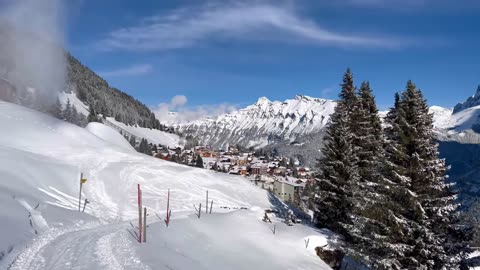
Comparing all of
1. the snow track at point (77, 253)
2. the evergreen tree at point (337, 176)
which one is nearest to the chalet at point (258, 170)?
the evergreen tree at point (337, 176)

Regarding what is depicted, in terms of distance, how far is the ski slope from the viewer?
54.9ft

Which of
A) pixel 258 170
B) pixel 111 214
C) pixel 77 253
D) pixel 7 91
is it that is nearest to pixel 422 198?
pixel 77 253

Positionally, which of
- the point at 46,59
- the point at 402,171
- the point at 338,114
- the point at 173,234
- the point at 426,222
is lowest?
the point at 173,234

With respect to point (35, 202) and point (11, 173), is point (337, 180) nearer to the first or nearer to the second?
point (35, 202)

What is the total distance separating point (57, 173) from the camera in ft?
132

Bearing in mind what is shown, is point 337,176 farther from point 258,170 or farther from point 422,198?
point 258,170

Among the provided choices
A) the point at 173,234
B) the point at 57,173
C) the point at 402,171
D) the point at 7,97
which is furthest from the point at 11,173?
the point at 7,97

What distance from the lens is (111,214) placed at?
34.2 m

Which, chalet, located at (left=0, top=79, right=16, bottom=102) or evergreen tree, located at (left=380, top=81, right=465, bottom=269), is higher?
chalet, located at (left=0, top=79, right=16, bottom=102)

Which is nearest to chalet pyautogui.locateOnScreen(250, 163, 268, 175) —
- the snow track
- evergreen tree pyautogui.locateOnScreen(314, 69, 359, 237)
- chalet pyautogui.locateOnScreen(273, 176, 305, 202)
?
chalet pyautogui.locateOnScreen(273, 176, 305, 202)

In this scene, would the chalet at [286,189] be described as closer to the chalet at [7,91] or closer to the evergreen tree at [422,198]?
the chalet at [7,91]

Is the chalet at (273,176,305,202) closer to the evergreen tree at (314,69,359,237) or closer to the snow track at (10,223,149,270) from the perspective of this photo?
the evergreen tree at (314,69,359,237)

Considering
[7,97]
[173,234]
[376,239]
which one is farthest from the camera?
[7,97]

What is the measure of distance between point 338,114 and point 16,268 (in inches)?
1145
